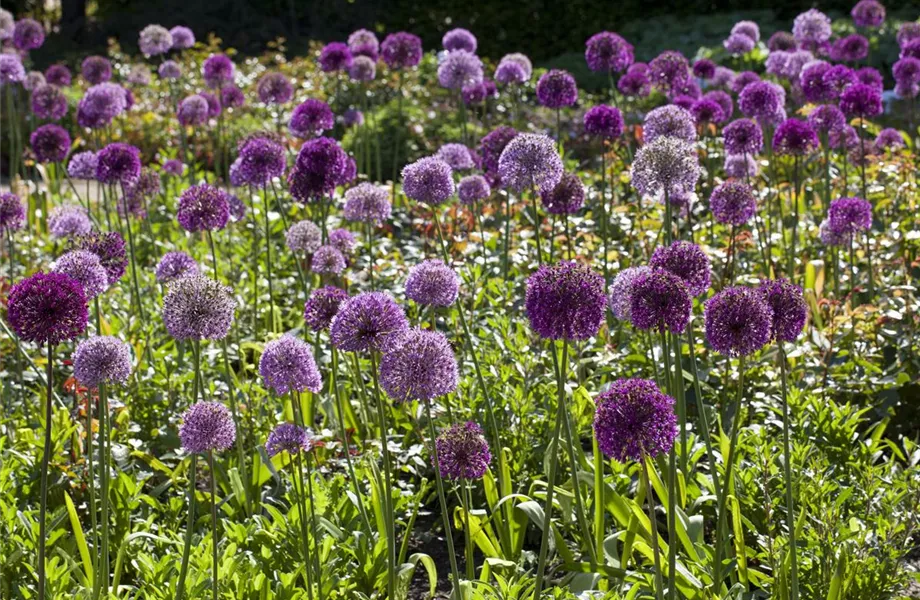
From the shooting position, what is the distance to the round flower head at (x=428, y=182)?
3.74 m

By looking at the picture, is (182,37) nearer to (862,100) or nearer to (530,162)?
(862,100)

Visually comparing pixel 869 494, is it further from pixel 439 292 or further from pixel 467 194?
pixel 467 194

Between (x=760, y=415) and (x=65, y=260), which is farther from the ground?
(x=65, y=260)

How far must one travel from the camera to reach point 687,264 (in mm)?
2963

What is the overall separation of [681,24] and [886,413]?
37.6 feet

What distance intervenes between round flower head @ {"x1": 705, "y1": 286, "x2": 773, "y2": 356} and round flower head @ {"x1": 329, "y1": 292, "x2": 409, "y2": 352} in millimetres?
829

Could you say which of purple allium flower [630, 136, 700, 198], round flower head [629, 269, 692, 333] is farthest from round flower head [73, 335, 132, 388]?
purple allium flower [630, 136, 700, 198]

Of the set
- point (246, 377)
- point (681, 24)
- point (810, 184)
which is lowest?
point (246, 377)

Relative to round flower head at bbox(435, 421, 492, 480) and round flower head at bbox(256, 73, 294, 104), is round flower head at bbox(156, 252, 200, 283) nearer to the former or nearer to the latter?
round flower head at bbox(435, 421, 492, 480)

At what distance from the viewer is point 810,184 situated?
6.50 meters

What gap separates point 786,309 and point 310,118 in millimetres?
3444

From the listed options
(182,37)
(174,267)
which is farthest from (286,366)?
(182,37)

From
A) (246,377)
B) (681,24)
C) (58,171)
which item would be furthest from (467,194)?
(681,24)

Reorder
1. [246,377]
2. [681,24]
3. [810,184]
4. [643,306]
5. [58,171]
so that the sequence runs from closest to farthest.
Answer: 1. [643,306]
2. [246,377]
3. [810,184]
4. [58,171]
5. [681,24]
